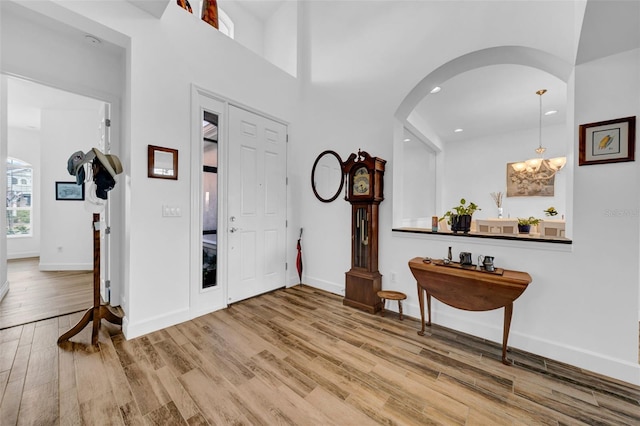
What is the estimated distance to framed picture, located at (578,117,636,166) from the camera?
5.62 feet

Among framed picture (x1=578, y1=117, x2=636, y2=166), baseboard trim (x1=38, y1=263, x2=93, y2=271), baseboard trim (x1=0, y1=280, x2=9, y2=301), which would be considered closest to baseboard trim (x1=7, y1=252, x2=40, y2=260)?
baseboard trim (x1=38, y1=263, x2=93, y2=271)

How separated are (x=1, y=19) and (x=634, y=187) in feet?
16.2

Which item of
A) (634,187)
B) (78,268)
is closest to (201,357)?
(634,187)

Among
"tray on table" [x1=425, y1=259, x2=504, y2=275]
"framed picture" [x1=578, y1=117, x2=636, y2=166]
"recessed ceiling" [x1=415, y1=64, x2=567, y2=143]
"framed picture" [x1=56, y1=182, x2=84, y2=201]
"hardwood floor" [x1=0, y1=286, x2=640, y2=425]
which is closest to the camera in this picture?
"hardwood floor" [x1=0, y1=286, x2=640, y2=425]

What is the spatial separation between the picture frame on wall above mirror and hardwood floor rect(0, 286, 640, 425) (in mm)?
1432

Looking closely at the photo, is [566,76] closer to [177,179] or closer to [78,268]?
[177,179]

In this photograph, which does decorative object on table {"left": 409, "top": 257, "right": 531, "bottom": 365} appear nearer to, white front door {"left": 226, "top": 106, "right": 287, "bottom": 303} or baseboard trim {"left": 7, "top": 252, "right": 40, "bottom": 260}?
white front door {"left": 226, "top": 106, "right": 287, "bottom": 303}

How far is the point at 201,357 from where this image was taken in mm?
1886

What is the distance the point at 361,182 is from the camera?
287 centimetres

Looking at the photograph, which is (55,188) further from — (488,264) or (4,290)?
(488,264)

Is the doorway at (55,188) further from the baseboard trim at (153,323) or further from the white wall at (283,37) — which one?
the white wall at (283,37)

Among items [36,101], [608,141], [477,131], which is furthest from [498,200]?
[36,101]

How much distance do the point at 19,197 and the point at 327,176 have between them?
6.96 m

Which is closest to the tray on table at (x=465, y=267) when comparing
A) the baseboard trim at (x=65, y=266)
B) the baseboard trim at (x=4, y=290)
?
the baseboard trim at (x=4, y=290)
